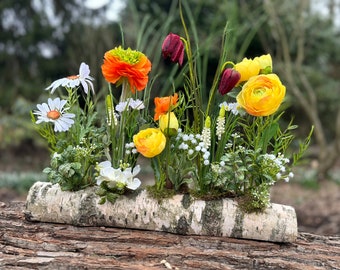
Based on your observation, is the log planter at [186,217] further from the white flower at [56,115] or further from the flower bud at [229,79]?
the flower bud at [229,79]

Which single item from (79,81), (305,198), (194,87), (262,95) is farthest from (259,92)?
(305,198)

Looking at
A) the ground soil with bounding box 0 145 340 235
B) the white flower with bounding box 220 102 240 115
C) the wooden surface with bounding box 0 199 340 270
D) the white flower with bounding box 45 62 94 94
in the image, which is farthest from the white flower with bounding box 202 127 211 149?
the ground soil with bounding box 0 145 340 235

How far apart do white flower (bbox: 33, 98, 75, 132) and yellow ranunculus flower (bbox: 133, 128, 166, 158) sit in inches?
10.2

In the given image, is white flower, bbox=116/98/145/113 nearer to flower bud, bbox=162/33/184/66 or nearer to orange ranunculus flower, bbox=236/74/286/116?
flower bud, bbox=162/33/184/66

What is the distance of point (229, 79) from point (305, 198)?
4.25 metres

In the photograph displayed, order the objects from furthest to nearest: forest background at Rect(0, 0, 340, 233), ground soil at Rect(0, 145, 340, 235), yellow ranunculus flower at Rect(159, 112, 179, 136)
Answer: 1. forest background at Rect(0, 0, 340, 233)
2. ground soil at Rect(0, 145, 340, 235)
3. yellow ranunculus flower at Rect(159, 112, 179, 136)

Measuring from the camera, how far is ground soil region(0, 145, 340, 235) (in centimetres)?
425

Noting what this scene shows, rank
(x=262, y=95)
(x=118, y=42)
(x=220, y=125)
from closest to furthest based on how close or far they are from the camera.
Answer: (x=262, y=95) → (x=220, y=125) → (x=118, y=42)

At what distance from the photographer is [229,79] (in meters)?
1.47

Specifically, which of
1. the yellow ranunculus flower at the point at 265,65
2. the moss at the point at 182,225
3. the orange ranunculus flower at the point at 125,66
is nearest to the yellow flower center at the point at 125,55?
the orange ranunculus flower at the point at 125,66

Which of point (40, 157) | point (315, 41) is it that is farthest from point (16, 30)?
point (315, 41)

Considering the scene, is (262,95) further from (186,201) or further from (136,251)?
(136,251)

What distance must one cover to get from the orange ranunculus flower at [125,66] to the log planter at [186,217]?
1.31 ft

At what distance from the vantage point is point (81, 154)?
158 centimetres
